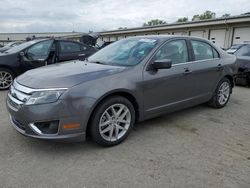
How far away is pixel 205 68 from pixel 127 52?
5.32 ft

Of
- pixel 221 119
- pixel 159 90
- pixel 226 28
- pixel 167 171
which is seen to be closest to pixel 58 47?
pixel 159 90

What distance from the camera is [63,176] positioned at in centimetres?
271

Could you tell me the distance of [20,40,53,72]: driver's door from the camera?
277 inches

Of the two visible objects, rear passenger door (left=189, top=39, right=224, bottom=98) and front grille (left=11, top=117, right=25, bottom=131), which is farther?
rear passenger door (left=189, top=39, right=224, bottom=98)

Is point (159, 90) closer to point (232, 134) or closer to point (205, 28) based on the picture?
point (232, 134)

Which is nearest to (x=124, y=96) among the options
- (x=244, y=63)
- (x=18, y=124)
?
(x=18, y=124)

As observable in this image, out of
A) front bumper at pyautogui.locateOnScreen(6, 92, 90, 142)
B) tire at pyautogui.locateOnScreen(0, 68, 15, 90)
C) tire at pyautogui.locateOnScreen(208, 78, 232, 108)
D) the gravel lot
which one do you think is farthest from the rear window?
tire at pyautogui.locateOnScreen(0, 68, 15, 90)

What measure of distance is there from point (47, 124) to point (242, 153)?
103 inches

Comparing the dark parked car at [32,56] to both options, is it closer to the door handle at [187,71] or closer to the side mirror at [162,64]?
the door handle at [187,71]

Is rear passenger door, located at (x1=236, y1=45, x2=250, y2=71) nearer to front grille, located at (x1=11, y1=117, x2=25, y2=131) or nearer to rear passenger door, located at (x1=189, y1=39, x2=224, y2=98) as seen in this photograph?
rear passenger door, located at (x1=189, y1=39, x2=224, y2=98)

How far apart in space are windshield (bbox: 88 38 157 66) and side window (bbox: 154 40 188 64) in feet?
0.60

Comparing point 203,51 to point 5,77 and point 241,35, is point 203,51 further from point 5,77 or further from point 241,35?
point 241,35

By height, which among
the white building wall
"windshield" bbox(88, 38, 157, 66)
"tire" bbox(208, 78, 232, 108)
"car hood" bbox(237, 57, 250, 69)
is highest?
the white building wall

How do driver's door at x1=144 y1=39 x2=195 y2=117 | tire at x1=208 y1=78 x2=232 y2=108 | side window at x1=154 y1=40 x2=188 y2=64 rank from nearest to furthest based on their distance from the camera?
driver's door at x1=144 y1=39 x2=195 y2=117 < side window at x1=154 y1=40 x2=188 y2=64 < tire at x1=208 y1=78 x2=232 y2=108
